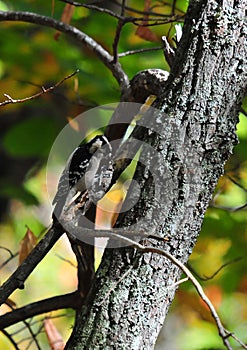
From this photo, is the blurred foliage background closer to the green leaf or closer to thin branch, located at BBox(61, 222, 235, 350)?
the green leaf

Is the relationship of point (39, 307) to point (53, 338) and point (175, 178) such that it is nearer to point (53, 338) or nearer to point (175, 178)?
point (53, 338)

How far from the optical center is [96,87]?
2.55 metres

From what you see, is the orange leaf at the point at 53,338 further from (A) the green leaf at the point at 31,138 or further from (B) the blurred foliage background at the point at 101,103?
(A) the green leaf at the point at 31,138

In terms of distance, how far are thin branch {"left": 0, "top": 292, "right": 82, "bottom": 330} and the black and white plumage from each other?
0.29 m

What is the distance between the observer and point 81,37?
1933 mm

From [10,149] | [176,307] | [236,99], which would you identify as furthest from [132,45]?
[236,99]

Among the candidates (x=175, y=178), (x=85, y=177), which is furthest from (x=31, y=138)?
(x=175, y=178)

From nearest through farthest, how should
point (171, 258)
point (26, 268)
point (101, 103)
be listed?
point (171, 258) → point (26, 268) → point (101, 103)

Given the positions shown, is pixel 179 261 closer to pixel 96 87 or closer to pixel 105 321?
pixel 105 321

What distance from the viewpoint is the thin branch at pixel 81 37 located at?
1896 millimetres

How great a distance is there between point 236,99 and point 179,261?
0.35 metres

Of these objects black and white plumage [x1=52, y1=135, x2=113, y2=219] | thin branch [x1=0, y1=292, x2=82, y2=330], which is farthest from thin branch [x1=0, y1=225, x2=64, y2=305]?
thin branch [x1=0, y1=292, x2=82, y2=330]

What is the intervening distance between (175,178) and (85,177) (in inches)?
11.3

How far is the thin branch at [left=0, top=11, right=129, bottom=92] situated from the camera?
1896mm
